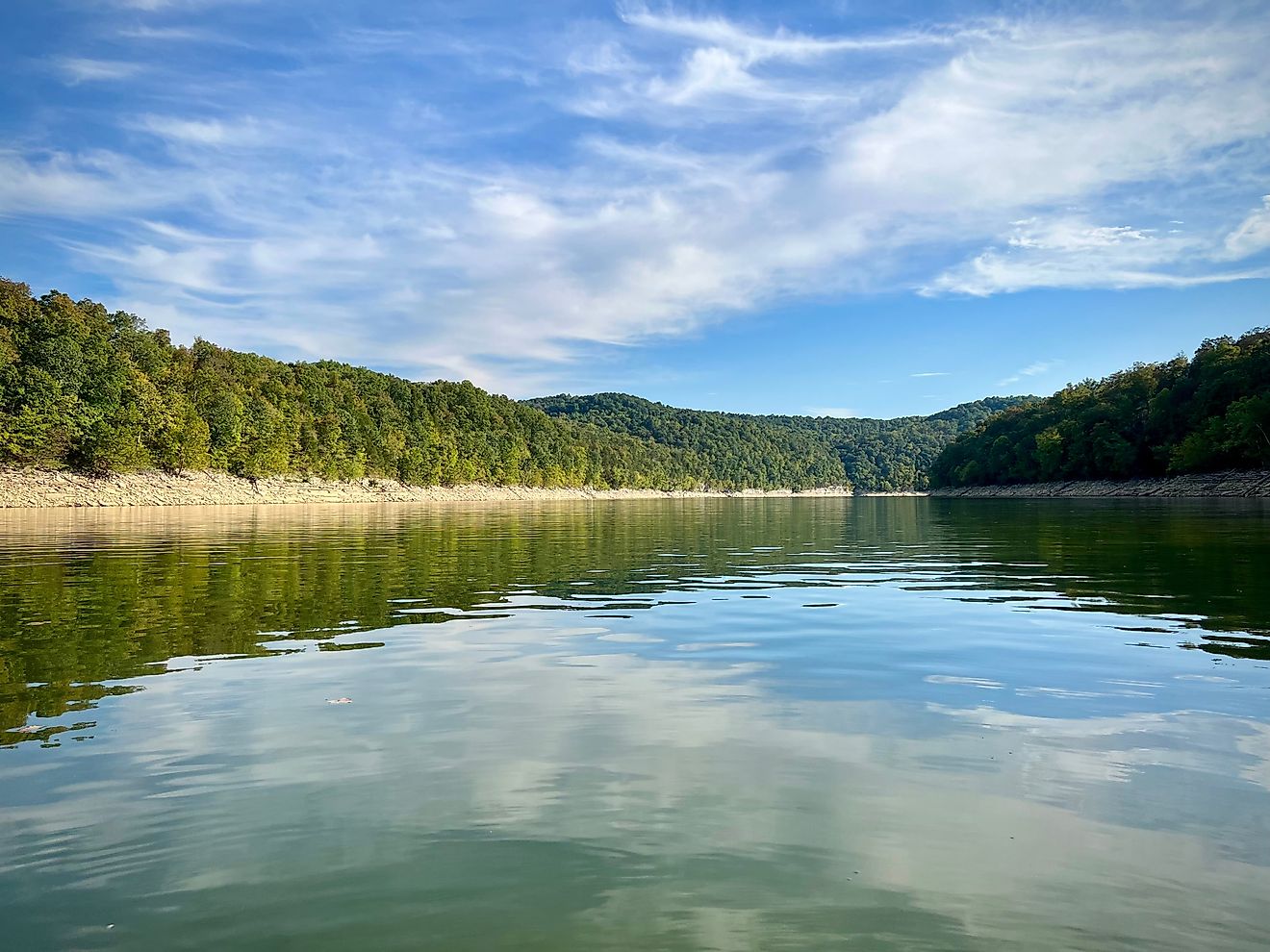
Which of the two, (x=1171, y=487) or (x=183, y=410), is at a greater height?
(x=183, y=410)

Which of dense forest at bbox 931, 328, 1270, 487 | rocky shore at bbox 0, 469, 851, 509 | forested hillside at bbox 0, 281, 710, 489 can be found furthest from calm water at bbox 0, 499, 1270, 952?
dense forest at bbox 931, 328, 1270, 487

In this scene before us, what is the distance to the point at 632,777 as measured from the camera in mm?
6602

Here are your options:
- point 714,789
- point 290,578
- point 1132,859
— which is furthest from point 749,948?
point 290,578

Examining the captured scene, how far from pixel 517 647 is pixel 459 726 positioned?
4071 mm

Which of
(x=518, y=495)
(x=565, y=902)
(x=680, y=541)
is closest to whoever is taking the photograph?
(x=565, y=902)

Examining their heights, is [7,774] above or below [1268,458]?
below

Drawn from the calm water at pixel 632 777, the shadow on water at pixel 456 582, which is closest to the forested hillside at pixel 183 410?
the shadow on water at pixel 456 582

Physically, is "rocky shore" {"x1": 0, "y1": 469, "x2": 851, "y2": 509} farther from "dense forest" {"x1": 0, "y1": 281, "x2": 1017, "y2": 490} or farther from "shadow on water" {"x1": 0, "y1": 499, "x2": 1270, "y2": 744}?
"shadow on water" {"x1": 0, "y1": 499, "x2": 1270, "y2": 744}

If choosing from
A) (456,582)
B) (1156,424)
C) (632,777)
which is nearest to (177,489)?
(456,582)

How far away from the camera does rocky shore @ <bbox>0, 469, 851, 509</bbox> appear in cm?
7125

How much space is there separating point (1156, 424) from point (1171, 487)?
69.7ft

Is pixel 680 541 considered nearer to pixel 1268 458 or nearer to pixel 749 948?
pixel 749 948

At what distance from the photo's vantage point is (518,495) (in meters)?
168

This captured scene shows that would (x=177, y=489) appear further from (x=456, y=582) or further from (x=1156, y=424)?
(x=1156, y=424)
